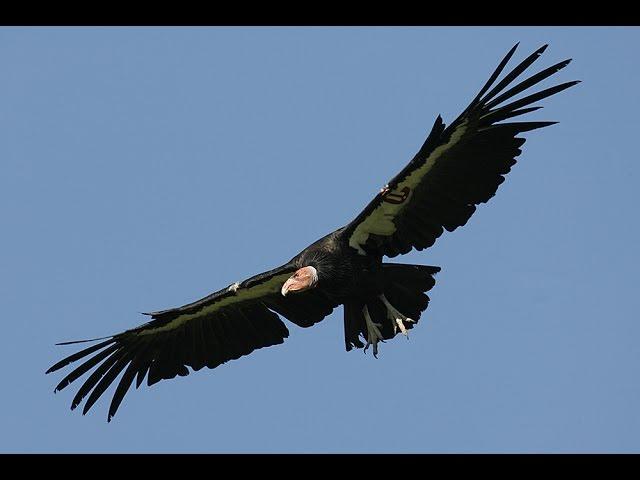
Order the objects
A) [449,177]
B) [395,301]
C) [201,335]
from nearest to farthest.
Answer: [449,177] < [395,301] < [201,335]

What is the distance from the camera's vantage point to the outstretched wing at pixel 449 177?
607 inches

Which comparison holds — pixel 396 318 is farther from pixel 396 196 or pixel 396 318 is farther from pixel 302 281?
pixel 396 196

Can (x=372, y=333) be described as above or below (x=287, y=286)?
below

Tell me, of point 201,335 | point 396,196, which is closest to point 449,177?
point 396,196

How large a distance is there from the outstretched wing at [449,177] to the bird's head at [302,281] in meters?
0.64

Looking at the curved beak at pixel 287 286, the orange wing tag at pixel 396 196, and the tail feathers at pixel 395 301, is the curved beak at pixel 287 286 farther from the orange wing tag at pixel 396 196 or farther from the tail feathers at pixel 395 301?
the orange wing tag at pixel 396 196

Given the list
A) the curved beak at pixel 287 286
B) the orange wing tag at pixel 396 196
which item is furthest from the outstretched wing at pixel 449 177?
the curved beak at pixel 287 286

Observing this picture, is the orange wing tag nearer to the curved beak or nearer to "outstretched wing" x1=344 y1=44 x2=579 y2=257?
"outstretched wing" x1=344 y1=44 x2=579 y2=257

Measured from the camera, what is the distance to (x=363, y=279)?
1658 centimetres

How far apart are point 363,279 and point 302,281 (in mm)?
781

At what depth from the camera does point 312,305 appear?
690 inches
